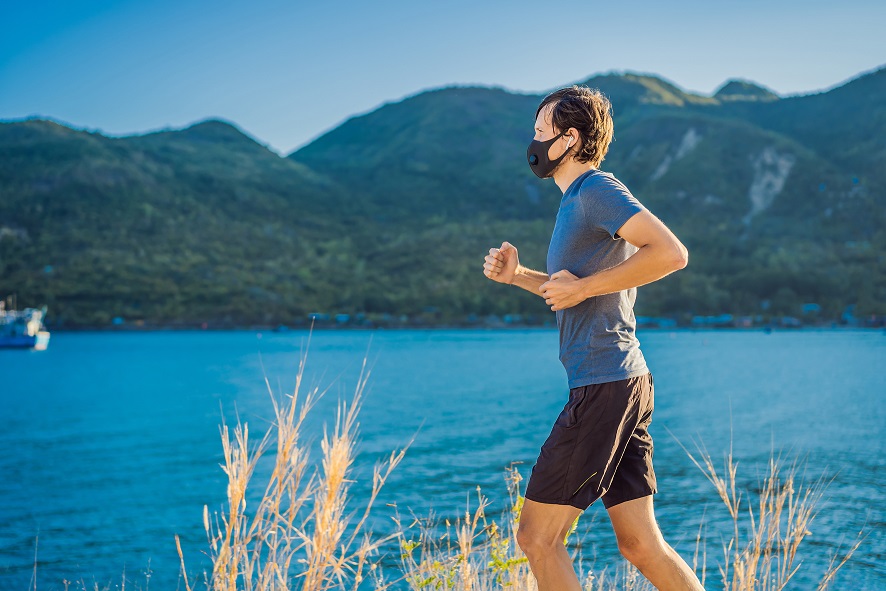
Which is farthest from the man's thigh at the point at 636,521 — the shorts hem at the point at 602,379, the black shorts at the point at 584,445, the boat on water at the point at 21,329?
the boat on water at the point at 21,329

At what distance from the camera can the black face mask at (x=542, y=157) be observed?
2.78 meters

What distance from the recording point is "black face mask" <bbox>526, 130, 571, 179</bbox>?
109 inches

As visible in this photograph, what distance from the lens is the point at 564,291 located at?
2.52m

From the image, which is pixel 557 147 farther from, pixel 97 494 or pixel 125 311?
pixel 125 311

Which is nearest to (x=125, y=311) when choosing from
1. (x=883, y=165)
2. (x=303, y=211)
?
(x=303, y=211)

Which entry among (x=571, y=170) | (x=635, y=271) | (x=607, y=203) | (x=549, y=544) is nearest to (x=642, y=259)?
(x=635, y=271)

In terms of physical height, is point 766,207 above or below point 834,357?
above

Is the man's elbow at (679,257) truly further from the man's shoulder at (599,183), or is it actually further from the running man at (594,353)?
the man's shoulder at (599,183)

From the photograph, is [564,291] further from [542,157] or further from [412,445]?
[412,445]

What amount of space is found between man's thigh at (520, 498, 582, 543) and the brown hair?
110cm

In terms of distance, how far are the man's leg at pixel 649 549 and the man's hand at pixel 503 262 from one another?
833 millimetres

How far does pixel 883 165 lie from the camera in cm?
13500

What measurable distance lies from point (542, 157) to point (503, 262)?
37 centimetres

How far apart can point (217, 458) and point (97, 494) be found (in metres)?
6.46
